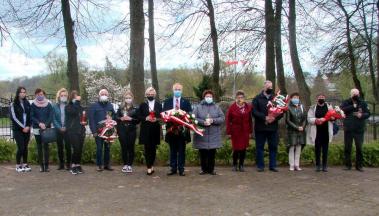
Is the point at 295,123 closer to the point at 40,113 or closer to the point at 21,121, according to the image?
the point at 40,113

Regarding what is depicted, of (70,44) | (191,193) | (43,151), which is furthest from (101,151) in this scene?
(70,44)

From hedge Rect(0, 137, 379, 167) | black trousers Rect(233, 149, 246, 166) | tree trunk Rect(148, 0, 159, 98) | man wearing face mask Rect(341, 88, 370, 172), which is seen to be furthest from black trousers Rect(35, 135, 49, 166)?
tree trunk Rect(148, 0, 159, 98)

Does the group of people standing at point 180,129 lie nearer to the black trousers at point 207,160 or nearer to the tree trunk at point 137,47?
the black trousers at point 207,160

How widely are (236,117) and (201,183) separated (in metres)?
1.76

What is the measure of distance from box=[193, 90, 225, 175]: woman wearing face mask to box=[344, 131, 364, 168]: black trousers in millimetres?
3073

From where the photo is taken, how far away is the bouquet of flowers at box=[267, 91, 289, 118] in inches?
376

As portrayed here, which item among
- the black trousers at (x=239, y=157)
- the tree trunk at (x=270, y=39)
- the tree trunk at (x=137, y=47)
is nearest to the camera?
the black trousers at (x=239, y=157)

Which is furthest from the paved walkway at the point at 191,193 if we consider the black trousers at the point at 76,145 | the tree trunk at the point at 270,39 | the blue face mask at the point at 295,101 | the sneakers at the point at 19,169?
the tree trunk at the point at 270,39

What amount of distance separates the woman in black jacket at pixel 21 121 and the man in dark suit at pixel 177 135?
3.15 m

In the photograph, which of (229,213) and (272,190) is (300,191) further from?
(229,213)

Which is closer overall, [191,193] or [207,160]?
[191,193]

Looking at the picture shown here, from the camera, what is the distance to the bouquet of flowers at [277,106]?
955 cm

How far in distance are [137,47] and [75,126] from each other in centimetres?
333

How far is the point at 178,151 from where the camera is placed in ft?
31.0
